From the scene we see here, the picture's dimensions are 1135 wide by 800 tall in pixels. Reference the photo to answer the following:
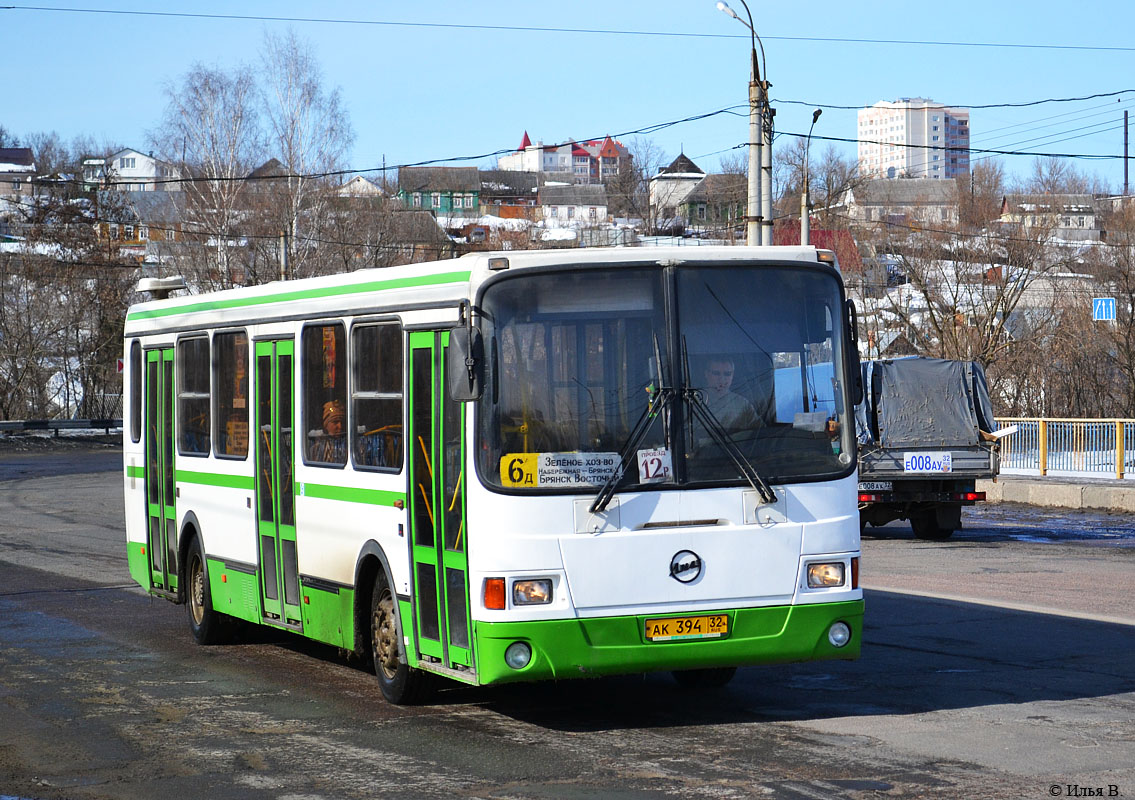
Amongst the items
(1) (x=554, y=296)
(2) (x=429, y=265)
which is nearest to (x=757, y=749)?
(1) (x=554, y=296)

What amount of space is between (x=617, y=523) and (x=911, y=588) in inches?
303

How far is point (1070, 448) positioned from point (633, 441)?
22705mm

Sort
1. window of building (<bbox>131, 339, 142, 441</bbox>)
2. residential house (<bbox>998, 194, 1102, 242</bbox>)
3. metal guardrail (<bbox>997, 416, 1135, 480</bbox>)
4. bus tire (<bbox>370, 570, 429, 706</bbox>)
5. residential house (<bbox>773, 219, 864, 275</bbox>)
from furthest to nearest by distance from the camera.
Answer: residential house (<bbox>773, 219, 864, 275</bbox>) < residential house (<bbox>998, 194, 1102, 242</bbox>) < metal guardrail (<bbox>997, 416, 1135, 480</bbox>) < window of building (<bbox>131, 339, 142, 441</bbox>) < bus tire (<bbox>370, 570, 429, 706</bbox>)

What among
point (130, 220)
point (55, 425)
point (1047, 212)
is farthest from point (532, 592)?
point (130, 220)

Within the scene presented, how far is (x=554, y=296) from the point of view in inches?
312

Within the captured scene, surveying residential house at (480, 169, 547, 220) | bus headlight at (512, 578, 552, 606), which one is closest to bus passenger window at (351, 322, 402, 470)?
bus headlight at (512, 578, 552, 606)

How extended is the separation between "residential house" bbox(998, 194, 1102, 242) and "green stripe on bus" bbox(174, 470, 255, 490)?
40790 millimetres

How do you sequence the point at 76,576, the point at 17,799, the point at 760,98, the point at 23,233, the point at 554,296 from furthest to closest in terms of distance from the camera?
the point at 23,233
the point at 760,98
the point at 76,576
the point at 554,296
the point at 17,799

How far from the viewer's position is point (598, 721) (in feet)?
27.5

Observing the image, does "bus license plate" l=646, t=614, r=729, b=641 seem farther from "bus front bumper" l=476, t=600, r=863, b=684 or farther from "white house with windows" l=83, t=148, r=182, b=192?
"white house with windows" l=83, t=148, r=182, b=192

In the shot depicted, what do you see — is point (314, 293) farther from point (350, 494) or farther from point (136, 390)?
point (136, 390)

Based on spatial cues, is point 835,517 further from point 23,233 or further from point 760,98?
point 23,233

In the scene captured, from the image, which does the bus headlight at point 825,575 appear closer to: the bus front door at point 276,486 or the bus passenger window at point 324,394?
the bus passenger window at point 324,394

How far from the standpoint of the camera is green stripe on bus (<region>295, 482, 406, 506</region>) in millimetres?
8750
